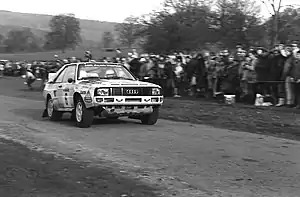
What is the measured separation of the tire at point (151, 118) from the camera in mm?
13727

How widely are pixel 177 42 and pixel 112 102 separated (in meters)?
31.1

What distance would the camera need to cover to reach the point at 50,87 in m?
15.6

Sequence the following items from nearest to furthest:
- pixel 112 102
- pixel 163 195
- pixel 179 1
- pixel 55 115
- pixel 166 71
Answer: pixel 163 195, pixel 112 102, pixel 55 115, pixel 166 71, pixel 179 1

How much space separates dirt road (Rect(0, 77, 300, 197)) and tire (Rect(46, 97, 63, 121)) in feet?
1.26

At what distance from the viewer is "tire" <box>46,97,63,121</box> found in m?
15.2

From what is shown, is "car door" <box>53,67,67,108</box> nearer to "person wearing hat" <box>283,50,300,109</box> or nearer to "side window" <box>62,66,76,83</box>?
"side window" <box>62,66,76,83</box>

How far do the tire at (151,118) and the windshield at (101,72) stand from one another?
1.09 m

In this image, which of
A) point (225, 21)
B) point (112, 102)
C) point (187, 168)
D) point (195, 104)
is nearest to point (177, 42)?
point (225, 21)

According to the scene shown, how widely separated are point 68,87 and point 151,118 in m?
2.23

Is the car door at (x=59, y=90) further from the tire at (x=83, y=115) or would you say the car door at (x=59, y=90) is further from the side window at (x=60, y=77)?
the tire at (x=83, y=115)

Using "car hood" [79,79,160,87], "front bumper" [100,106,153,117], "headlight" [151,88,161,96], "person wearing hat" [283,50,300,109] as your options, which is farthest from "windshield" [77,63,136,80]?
"person wearing hat" [283,50,300,109]

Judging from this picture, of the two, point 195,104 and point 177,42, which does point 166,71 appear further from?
point 177,42

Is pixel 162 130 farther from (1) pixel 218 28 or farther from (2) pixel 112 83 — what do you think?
(1) pixel 218 28

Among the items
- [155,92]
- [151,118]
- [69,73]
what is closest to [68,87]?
[69,73]
